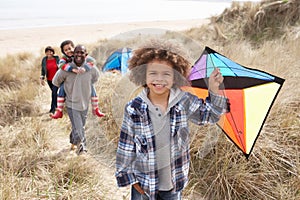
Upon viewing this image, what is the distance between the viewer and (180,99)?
63.1 inches

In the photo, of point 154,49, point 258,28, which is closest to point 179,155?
point 154,49

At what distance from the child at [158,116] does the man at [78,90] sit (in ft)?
5.15

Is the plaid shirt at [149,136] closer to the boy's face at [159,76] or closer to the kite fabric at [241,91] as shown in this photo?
the boy's face at [159,76]

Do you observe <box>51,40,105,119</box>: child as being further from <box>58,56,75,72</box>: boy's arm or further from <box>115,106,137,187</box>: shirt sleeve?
<box>115,106,137,187</box>: shirt sleeve

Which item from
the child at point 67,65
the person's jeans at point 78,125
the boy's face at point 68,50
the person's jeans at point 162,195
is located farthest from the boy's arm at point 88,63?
the person's jeans at point 162,195

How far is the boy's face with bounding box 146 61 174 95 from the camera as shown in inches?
58.9

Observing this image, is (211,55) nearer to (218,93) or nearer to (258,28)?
(218,93)

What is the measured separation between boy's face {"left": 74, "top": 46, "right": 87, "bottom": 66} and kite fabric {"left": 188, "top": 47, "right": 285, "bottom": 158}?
145cm

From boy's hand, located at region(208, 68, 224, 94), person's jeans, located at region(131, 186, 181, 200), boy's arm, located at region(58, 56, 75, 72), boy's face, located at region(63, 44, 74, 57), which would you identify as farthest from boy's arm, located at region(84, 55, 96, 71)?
boy's hand, located at region(208, 68, 224, 94)

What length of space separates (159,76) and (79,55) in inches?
68.2

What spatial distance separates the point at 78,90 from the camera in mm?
3191

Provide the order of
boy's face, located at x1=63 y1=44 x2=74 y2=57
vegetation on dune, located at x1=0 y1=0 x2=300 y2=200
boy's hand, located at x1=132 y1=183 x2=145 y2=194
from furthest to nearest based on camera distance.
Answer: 1. boy's face, located at x1=63 y1=44 x2=74 y2=57
2. vegetation on dune, located at x1=0 y1=0 x2=300 y2=200
3. boy's hand, located at x1=132 y1=183 x2=145 y2=194

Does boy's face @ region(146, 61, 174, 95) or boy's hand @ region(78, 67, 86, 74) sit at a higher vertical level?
boy's face @ region(146, 61, 174, 95)

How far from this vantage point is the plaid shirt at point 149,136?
1551 mm
